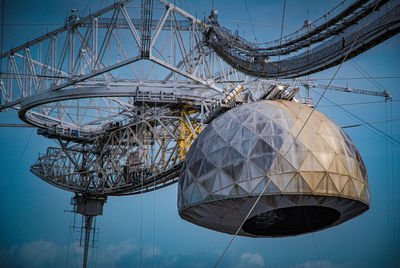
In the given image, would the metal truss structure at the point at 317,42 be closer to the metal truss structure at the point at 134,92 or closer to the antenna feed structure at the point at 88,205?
the metal truss structure at the point at 134,92

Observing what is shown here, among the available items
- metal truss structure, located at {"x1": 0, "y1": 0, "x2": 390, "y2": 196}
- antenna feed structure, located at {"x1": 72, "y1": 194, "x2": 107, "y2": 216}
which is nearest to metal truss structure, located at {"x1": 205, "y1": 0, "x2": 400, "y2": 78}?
metal truss structure, located at {"x1": 0, "y1": 0, "x2": 390, "y2": 196}

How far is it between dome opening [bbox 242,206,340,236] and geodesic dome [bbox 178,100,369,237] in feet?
0.69

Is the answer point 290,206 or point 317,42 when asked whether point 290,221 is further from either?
point 317,42

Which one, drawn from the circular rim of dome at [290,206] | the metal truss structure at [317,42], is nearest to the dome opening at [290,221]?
the circular rim of dome at [290,206]

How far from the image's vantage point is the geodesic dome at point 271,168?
891 inches

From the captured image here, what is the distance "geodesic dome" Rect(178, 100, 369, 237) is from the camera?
22.6 metres

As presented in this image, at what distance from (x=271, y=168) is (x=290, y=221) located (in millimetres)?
7559

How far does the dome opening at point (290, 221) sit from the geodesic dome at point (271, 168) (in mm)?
209

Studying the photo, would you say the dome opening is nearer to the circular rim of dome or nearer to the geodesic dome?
the circular rim of dome

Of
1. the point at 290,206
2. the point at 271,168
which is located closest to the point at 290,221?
the point at 290,206

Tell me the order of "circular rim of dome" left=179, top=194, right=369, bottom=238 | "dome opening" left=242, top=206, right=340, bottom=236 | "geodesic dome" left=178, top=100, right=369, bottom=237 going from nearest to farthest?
"geodesic dome" left=178, top=100, right=369, bottom=237
"circular rim of dome" left=179, top=194, right=369, bottom=238
"dome opening" left=242, top=206, right=340, bottom=236

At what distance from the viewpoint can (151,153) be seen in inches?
1735

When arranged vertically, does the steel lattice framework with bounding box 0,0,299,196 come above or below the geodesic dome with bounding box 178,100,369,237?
above

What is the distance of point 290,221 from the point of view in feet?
94.9
